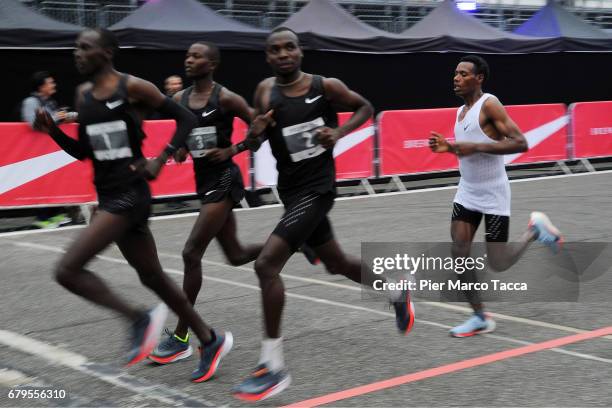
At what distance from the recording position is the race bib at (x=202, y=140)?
20.0 feet

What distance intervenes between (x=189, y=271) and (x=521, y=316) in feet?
8.31

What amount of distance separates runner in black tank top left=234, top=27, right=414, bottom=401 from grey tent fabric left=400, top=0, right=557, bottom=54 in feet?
39.5

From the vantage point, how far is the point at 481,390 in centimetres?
495

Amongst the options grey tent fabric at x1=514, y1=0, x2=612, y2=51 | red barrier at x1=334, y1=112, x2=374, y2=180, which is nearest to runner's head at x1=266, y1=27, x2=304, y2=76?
red barrier at x1=334, y1=112, x2=374, y2=180

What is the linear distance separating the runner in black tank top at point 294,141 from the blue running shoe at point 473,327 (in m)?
1.29

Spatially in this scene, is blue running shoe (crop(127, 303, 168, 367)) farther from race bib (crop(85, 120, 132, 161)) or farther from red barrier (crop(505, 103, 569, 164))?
red barrier (crop(505, 103, 569, 164))

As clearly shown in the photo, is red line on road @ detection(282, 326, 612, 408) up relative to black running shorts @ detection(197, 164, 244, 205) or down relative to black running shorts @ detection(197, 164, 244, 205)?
down

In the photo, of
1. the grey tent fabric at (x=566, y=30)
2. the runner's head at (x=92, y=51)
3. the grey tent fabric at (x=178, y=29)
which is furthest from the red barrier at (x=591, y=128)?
the runner's head at (x=92, y=51)

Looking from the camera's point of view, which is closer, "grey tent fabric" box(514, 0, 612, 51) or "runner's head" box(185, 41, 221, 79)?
"runner's head" box(185, 41, 221, 79)

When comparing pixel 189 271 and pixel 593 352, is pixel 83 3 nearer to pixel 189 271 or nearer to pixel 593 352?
pixel 189 271

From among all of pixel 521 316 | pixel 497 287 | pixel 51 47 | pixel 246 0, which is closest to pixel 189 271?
pixel 521 316

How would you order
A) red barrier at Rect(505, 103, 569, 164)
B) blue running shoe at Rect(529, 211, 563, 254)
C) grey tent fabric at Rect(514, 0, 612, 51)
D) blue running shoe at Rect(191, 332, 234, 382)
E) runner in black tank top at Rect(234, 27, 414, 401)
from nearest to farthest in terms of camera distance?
runner in black tank top at Rect(234, 27, 414, 401) < blue running shoe at Rect(191, 332, 234, 382) < blue running shoe at Rect(529, 211, 563, 254) < red barrier at Rect(505, 103, 569, 164) < grey tent fabric at Rect(514, 0, 612, 51)

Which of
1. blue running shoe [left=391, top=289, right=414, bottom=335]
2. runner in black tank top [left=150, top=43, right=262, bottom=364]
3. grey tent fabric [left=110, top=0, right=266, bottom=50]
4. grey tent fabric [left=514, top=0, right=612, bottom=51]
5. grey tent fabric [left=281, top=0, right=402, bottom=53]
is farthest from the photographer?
grey tent fabric [left=514, top=0, right=612, bottom=51]

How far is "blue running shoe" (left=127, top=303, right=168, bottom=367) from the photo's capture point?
5145mm
